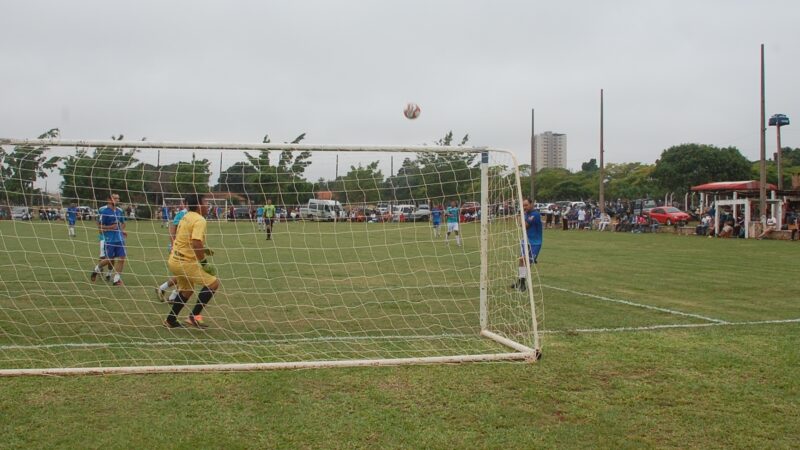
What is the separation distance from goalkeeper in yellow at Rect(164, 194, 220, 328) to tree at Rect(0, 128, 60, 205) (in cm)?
165

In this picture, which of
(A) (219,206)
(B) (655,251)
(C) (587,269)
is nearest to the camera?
(A) (219,206)

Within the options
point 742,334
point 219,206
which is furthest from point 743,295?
point 219,206

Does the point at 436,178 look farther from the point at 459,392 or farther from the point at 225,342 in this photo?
the point at 459,392

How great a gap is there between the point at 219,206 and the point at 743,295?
8860 mm

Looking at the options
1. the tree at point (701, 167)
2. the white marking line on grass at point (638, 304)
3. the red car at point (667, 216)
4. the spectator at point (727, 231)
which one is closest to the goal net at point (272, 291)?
the white marking line on grass at point (638, 304)

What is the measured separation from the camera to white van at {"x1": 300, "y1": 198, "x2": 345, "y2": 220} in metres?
11.0

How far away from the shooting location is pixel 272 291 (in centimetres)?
1089

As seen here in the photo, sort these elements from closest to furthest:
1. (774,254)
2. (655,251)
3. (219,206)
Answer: (219,206) < (774,254) < (655,251)

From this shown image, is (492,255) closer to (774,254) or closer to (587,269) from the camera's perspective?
(587,269)

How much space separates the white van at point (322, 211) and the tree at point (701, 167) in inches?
2297

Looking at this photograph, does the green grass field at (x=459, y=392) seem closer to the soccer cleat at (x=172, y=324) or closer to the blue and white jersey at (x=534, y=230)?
the soccer cleat at (x=172, y=324)

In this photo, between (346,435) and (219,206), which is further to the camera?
(219,206)

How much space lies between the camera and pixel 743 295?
10539mm

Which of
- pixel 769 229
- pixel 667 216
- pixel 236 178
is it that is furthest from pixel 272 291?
pixel 667 216
